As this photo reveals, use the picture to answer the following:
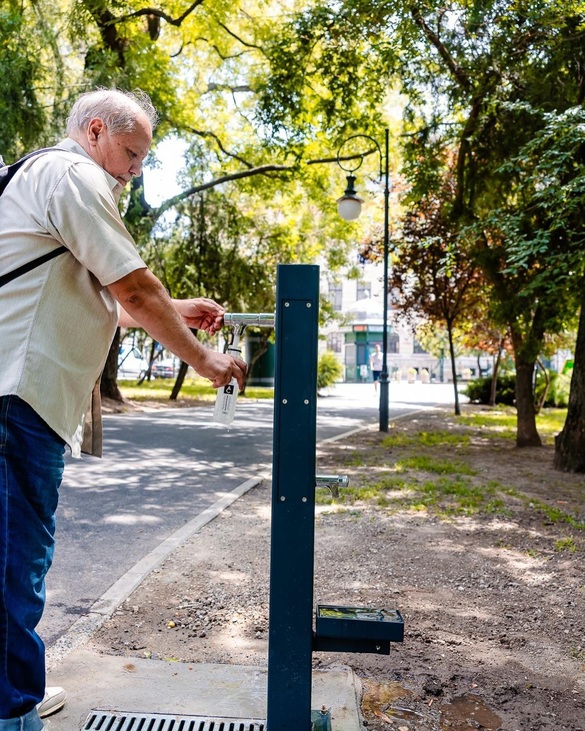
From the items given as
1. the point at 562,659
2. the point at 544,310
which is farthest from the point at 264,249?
the point at 562,659

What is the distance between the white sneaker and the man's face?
185cm

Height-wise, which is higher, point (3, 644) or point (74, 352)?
point (74, 352)

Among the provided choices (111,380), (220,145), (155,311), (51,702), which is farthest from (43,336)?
(220,145)

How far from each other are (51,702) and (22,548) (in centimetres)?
87

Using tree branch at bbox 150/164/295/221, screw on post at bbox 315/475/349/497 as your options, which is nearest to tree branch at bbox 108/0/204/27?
tree branch at bbox 150/164/295/221

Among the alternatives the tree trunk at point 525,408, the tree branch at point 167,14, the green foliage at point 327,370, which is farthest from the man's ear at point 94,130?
the green foliage at point 327,370

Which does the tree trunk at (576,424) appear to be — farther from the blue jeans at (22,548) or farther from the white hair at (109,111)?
the blue jeans at (22,548)

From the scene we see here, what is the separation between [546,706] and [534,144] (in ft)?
18.0

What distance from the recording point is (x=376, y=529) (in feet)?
18.4

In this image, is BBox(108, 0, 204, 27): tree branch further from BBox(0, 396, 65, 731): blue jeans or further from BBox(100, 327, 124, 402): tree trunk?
BBox(0, 396, 65, 731): blue jeans

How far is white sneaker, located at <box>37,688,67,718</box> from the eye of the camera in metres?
2.45

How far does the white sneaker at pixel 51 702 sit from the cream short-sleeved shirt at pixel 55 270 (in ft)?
3.59

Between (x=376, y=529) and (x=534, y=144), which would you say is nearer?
(x=376, y=529)

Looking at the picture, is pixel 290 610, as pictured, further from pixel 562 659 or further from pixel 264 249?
pixel 264 249
